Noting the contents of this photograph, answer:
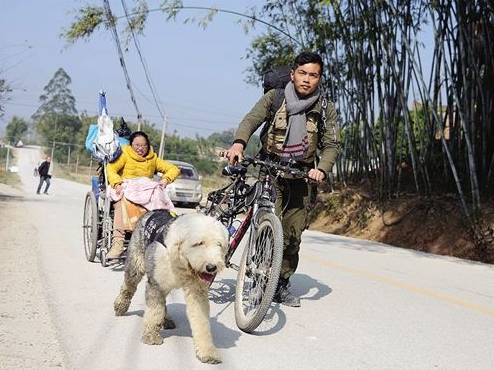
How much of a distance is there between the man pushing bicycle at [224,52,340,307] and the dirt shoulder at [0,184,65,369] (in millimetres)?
1907

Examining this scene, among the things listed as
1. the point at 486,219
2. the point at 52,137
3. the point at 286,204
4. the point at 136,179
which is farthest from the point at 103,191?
the point at 52,137

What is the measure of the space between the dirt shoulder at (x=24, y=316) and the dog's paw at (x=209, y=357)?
2.59 ft

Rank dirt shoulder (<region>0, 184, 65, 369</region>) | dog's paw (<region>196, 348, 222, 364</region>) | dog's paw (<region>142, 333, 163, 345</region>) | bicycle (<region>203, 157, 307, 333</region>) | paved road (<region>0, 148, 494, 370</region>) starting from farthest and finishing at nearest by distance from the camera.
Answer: bicycle (<region>203, 157, 307, 333</region>), dog's paw (<region>142, 333, 163, 345</region>), paved road (<region>0, 148, 494, 370</region>), dog's paw (<region>196, 348, 222, 364</region>), dirt shoulder (<region>0, 184, 65, 369</region>)

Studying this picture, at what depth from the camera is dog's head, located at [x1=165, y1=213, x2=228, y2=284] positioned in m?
3.73

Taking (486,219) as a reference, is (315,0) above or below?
above

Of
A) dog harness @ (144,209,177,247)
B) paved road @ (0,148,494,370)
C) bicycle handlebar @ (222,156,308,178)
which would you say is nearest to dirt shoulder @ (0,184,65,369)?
paved road @ (0,148,494,370)

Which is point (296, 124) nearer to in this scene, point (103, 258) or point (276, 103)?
point (276, 103)

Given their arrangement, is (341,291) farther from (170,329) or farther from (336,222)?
(336,222)

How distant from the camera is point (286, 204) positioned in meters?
5.68

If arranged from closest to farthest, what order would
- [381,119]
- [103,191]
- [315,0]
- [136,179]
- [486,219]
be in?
[136,179] < [103,191] < [486,219] < [381,119] < [315,0]

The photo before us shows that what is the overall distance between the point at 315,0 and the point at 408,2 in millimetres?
3312

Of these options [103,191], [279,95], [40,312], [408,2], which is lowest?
[40,312]

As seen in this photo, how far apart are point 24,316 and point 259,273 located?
1.70m

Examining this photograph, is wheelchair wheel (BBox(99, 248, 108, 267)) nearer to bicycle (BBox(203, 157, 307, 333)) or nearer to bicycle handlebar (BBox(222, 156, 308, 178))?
bicycle (BBox(203, 157, 307, 333))
